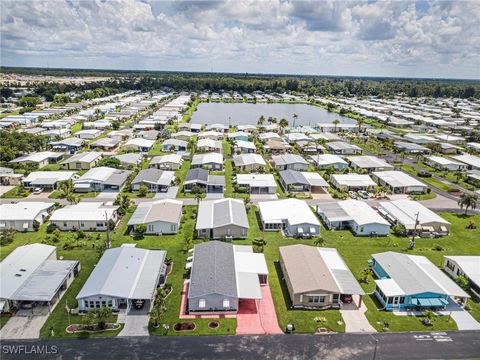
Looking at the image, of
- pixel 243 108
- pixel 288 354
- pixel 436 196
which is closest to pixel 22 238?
pixel 288 354

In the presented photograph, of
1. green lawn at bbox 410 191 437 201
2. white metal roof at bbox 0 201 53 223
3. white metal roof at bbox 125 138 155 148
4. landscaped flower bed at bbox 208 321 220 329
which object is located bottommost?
landscaped flower bed at bbox 208 321 220 329

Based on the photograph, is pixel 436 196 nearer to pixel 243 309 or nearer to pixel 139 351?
pixel 243 309

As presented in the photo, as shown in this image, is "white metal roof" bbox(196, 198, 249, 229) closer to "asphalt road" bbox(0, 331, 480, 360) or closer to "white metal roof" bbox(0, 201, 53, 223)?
"asphalt road" bbox(0, 331, 480, 360)

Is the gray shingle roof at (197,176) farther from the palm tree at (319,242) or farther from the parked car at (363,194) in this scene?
the parked car at (363,194)

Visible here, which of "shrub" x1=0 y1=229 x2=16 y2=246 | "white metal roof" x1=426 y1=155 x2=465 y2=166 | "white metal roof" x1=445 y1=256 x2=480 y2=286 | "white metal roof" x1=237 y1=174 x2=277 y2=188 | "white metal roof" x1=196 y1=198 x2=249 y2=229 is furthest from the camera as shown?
"white metal roof" x1=426 y1=155 x2=465 y2=166

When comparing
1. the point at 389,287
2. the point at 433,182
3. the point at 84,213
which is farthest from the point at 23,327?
the point at 433,182

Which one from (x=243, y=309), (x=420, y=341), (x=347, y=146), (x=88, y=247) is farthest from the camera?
(x=347, y=146)

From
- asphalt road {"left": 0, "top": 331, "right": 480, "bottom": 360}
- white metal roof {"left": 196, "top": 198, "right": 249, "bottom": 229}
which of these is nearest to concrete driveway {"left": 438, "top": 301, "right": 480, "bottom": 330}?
asphalt road {"left": 0, "top": 331, "right": 480, "bottom": 360}

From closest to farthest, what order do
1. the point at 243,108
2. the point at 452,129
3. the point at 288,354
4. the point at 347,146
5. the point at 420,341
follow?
the point at 288,354, the point at 420,341, the point at 347,146, the point at 452,129, the point at 243,108
